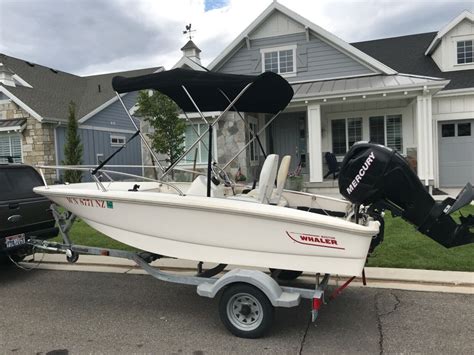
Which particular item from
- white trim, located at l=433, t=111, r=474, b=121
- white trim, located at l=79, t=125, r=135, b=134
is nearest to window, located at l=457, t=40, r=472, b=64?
white trim, located at l=433, t=111, r=474, b=121

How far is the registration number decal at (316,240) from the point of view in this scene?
3.78 metres

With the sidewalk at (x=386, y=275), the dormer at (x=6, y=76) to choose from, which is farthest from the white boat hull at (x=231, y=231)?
the dormer at (x=6, y=76)

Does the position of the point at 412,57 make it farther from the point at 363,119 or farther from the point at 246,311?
the point at 246,311

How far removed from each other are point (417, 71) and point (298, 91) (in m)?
5.56

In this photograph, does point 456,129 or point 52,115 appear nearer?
point 456,129

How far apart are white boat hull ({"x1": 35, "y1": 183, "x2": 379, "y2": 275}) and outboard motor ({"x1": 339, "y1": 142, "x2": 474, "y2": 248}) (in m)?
0.41

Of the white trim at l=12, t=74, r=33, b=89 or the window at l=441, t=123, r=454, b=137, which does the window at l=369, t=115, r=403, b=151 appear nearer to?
the window at l=441, t=123, r=454, b=137

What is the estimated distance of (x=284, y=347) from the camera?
391 cm

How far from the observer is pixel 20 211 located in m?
5.82

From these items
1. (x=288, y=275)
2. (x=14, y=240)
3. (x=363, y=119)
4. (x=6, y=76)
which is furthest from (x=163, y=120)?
(x=6, y=76)

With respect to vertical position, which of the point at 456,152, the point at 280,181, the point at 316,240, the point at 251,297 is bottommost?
the point at 251,297

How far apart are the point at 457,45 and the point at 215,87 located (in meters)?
14.8

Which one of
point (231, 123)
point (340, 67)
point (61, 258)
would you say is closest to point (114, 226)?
point (61, 258)

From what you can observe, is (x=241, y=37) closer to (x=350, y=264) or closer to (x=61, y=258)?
(x=61, y=258)
